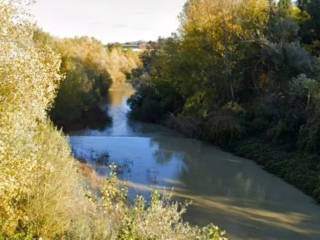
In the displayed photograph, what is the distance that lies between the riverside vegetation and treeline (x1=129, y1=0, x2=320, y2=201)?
14.0 m

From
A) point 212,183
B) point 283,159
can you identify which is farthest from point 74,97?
point 212,183

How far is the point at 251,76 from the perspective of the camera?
32688 mm

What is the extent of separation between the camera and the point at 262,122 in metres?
28.6

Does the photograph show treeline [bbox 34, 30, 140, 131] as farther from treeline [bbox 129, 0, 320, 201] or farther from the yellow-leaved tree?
the yellow-leaved tree

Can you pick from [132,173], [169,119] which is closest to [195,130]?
[169,119]

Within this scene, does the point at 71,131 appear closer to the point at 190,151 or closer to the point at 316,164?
the point at 190,151

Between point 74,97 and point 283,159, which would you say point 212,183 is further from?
point 74,97

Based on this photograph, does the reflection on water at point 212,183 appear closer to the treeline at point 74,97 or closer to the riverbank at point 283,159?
the riverbank at point 283,159

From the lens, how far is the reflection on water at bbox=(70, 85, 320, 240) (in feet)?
52.9

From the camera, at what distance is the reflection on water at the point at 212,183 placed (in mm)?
16125

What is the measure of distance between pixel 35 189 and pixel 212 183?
1201cm

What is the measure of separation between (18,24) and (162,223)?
15.0 ft

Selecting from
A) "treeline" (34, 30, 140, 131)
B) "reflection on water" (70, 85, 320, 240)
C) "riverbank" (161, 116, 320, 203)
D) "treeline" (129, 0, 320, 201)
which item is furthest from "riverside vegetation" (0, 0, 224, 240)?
"treeline" (34, 30, 140, 131)

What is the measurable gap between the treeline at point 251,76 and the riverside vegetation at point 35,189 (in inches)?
551
